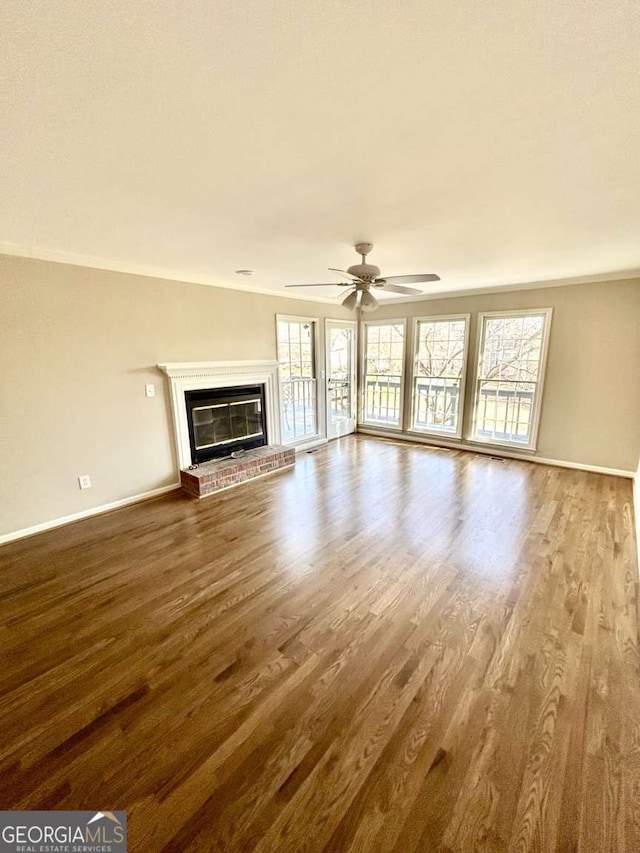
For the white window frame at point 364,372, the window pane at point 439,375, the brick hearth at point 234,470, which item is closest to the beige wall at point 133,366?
the brick hearth at point 234,470

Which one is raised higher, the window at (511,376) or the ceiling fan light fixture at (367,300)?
the ceiling fan light fixture at (367,300)

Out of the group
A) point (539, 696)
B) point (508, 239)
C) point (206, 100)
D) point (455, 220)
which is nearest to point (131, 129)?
point (206, 100)

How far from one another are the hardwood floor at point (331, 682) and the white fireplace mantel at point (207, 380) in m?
1.21

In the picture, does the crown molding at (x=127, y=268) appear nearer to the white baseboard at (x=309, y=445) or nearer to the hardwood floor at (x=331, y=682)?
the white baseboard at (x=309, y=445)

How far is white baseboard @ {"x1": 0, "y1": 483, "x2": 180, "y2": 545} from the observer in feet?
10.1

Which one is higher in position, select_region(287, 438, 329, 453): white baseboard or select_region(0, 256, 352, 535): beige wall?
select_region(0, 256, 352, 535): beige wall

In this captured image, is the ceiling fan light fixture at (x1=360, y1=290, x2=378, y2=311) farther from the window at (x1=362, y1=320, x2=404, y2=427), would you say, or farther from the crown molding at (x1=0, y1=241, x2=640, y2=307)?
the window at (x1=362, y1=320, x2=404, y2=427)

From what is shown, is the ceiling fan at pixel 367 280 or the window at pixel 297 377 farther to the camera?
the window at pixel 297 377

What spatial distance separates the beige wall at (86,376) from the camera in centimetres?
295

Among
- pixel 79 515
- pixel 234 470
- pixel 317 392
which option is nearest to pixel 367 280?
pixel 234 470

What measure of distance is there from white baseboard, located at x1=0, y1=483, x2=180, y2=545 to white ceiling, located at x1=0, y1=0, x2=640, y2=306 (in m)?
2.45

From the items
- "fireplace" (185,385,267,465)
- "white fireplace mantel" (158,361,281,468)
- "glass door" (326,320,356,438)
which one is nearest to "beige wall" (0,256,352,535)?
"white fireplace mantel" (158,361,281,468)

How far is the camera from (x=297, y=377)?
18.5 feet

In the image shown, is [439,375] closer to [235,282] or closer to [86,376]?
[235,282]
